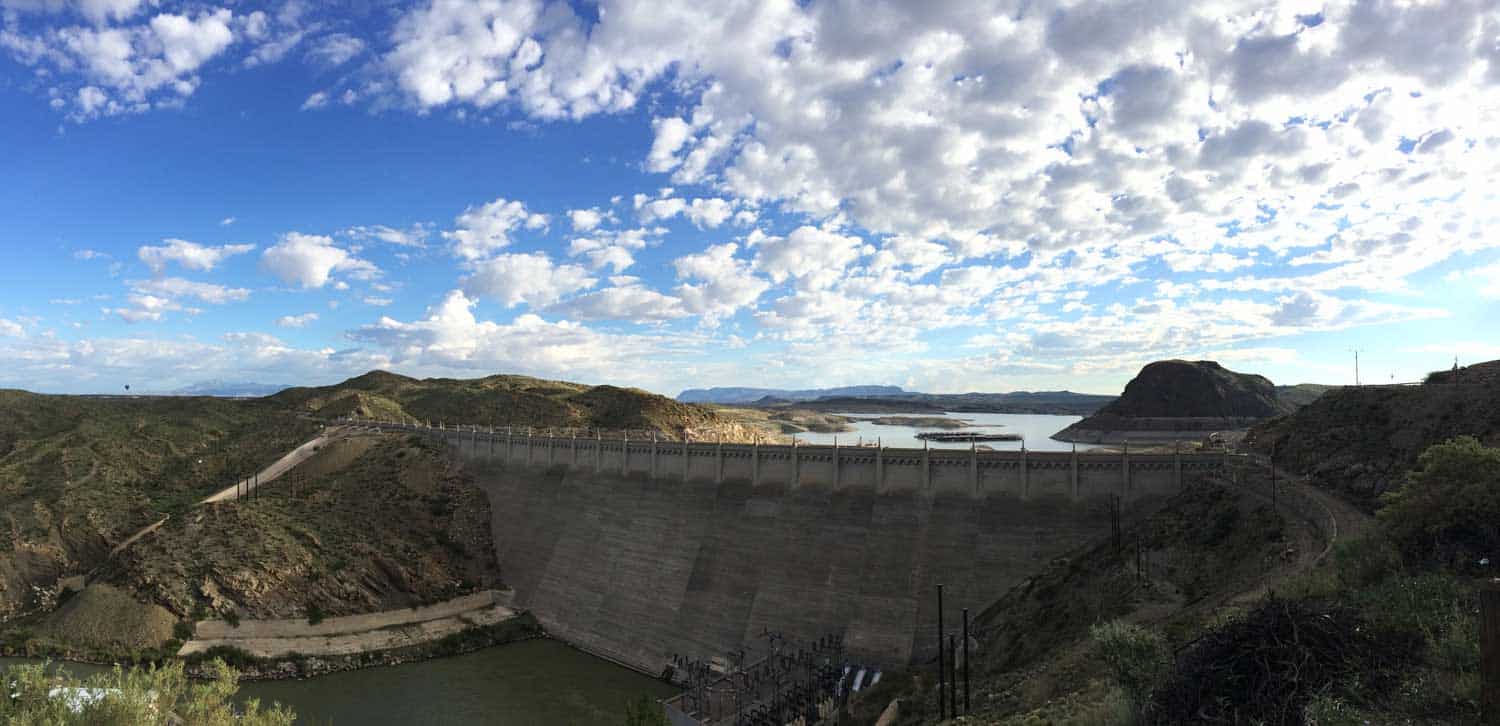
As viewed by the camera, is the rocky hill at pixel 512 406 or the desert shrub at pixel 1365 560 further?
the rocky hill at pixel 512 406

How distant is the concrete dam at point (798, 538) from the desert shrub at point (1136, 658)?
66.5ft

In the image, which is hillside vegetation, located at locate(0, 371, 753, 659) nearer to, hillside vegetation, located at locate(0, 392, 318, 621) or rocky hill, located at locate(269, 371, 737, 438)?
hillside vegetation, located at locate(0, 392, 318, 621)

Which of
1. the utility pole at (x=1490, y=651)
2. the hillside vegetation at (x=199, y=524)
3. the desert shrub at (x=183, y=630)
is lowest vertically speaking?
the desert shrub at (x=183, y=630)

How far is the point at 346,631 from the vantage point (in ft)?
160

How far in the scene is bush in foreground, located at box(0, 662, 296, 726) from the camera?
1780 centimetres

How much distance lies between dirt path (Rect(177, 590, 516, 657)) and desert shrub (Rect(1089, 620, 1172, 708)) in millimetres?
45818

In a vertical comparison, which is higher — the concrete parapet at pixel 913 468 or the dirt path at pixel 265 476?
the concrete parapet at pixel 913 468

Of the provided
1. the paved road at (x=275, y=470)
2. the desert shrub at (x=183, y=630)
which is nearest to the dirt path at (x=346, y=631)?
the desert shrub at (x=183, y=630)

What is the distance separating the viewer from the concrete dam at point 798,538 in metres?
37.2

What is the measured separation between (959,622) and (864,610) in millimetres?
4813

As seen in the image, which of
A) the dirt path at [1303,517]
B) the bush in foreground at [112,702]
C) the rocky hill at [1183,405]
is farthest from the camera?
the rocky hill at [1183,405]

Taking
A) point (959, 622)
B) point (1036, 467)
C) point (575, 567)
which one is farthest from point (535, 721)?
point (1036, 467)

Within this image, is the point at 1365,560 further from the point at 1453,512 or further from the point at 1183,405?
the point at 1183,405

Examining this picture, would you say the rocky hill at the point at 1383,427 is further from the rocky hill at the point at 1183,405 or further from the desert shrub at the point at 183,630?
the rocky hill at the point at 1183,405
